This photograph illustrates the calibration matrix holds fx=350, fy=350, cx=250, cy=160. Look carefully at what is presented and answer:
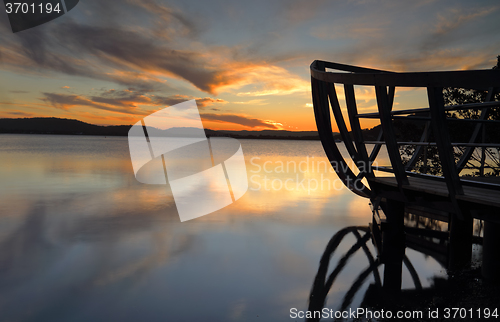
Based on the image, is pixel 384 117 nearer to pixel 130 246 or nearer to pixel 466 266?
pixel 466 266

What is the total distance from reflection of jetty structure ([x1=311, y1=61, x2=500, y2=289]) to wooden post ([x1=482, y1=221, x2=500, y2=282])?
1 centimetres

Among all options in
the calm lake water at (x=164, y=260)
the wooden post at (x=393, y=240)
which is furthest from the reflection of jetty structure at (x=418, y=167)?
the calm lake water at (x=164, y=260)

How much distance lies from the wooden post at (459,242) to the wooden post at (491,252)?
73cm

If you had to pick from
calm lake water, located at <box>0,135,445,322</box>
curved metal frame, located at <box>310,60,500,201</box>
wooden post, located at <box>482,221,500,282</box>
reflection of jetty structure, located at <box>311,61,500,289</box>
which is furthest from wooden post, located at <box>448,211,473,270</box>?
curved metal frame, located at <box>310,60,500,201</box>

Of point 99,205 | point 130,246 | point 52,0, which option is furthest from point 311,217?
point 52,0

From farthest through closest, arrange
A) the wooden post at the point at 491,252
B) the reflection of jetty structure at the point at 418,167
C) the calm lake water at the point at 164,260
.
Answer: the wooden post at the point at 491,252
the calm lake water at the point at 164,260
the reflection of jetty structure at the point at 418,167

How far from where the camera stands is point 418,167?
6.14m

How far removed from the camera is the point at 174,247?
7387 mm

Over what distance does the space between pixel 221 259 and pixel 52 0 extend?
13.2m

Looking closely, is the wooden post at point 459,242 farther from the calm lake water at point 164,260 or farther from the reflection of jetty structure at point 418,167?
the calm lake water at point 164,260

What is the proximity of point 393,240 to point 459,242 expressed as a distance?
3.58 feet

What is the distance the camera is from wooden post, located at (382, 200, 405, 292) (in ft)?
20.5

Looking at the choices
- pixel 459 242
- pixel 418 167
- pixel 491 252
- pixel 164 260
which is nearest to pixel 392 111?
pixel 418 167

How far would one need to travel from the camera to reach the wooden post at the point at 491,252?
5191 mm
